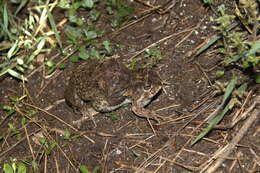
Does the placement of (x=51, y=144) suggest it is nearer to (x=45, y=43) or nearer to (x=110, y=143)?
(x=110, y=143)

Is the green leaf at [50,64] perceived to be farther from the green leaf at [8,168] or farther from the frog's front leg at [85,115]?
the green leaf at [8,168]

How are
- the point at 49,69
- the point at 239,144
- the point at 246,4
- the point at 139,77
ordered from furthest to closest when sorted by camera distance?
the point at 49,69 < the point at 139,77 < the point at 239,144 < the point at 246,4

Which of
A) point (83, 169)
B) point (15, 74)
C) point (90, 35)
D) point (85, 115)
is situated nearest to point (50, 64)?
point (15, 74)

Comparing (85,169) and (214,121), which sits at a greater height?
(214,121)

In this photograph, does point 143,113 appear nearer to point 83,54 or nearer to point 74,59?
point 83,54

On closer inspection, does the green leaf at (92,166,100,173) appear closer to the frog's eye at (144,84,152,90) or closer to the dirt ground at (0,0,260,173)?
the dirt ground at (0,0,260,173)

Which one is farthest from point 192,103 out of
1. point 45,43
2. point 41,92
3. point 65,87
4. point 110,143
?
point 45,43
